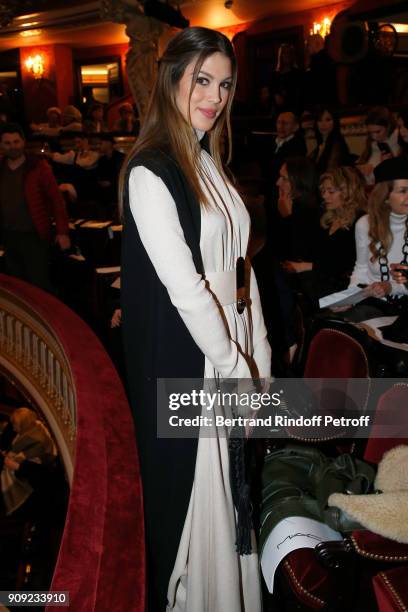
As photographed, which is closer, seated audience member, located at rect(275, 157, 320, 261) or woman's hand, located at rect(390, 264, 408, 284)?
woman's hand, located at rect(390, 264, 408, 284)

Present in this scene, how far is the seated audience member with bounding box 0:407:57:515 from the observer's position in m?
5.61

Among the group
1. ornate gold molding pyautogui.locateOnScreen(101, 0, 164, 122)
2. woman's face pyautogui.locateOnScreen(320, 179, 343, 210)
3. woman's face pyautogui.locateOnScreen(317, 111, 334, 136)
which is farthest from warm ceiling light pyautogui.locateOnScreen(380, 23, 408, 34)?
woman's face pyautogui.locateOnScreen(320, 179, 343, 210)

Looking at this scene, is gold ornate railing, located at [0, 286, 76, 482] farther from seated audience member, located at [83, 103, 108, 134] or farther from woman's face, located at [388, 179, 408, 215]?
seated audience member, located at [83, 103, 108, 134]

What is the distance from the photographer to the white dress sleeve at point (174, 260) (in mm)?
1377

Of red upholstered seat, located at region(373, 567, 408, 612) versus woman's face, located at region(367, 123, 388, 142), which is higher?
woman's face, located at region(367, 123, 388, 142)

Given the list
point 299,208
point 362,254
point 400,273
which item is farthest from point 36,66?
point 400,273

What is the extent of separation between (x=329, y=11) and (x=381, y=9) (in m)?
1.31

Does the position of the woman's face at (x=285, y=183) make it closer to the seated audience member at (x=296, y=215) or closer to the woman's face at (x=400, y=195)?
the seated audience member at (x=296, y=215)

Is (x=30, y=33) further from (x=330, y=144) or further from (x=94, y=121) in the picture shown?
(x=330, y=144)

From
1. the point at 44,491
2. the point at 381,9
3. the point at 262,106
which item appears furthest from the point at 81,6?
the point at 44,491

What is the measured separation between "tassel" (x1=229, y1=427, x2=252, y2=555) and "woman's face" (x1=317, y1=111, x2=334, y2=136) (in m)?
5.07

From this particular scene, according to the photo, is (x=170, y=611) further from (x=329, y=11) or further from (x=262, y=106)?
(x=329, y=11)

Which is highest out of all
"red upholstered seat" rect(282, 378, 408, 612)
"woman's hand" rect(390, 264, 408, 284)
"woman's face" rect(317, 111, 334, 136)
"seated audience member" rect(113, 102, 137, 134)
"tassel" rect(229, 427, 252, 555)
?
"seated audience member" rect(113, 102, 137, 134)
